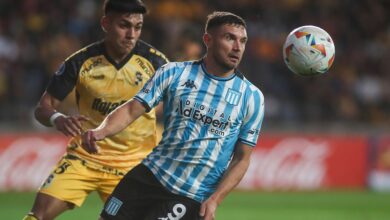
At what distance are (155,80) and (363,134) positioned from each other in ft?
35.0

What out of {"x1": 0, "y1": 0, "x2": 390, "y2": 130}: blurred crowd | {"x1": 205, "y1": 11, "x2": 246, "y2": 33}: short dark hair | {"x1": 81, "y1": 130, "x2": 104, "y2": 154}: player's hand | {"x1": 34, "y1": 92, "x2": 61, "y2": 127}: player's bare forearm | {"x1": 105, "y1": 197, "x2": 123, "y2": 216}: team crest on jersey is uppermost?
{"x1": 0, "y1": 0, "x2": 390, "y2": 130}: blurred crowd

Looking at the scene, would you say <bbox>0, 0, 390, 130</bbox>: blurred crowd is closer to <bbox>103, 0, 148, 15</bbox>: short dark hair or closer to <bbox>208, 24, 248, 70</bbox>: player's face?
<bbox>103, 0, 148, 15</bbox>: short dark hair

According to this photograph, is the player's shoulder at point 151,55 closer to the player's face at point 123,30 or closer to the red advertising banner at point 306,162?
the player's face at point 123,30

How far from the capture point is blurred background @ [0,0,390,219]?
14930 mm

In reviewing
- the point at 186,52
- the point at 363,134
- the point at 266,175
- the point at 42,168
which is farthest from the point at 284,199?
the point at 186,52

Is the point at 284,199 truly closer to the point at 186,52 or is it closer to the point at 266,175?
the point at 266,175

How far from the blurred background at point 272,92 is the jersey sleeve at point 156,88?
25.4 feet

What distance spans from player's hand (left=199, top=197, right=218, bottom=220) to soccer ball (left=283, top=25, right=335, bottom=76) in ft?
4.28

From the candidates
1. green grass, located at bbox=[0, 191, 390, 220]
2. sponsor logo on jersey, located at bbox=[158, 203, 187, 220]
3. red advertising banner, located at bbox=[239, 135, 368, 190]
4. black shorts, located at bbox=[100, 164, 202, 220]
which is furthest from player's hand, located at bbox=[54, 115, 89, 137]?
red advertising banner, located at bbox=[239, 135, 368, 190]

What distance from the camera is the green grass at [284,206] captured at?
12.1 m

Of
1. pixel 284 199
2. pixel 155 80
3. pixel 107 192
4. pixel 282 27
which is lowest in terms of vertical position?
pixel 107 192

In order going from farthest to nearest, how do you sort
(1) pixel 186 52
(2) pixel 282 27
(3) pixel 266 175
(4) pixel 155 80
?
(2) pixel 282 27, (3) pixel 266 175, (1) pixel 186 52, (4) pixel 155 80

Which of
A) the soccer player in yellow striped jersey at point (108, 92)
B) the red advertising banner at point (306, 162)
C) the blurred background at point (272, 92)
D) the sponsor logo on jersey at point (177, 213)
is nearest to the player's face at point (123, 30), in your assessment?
the soccer player in yellow striped jersey at point (108, 92)

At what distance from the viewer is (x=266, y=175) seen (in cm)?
1595
